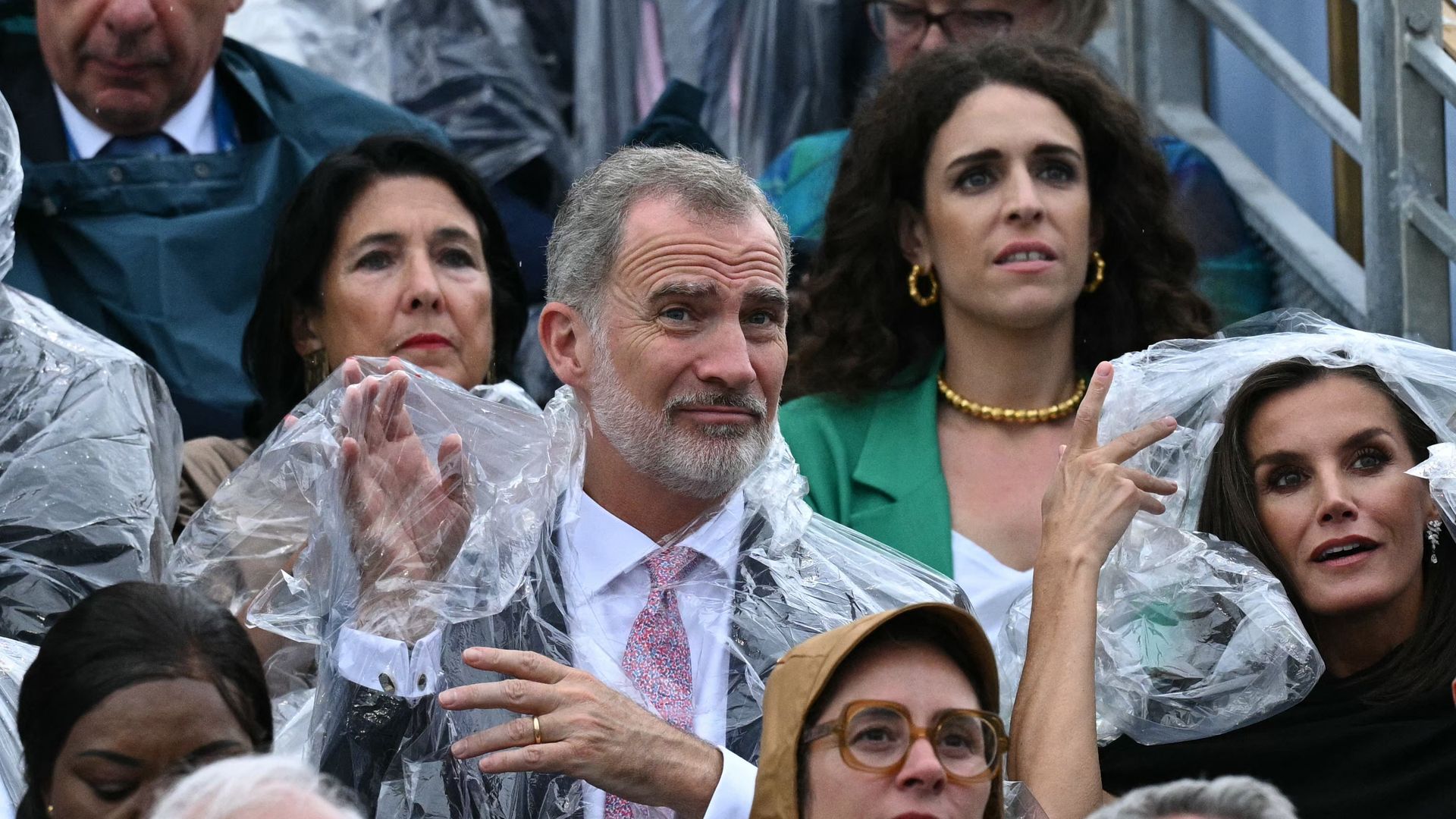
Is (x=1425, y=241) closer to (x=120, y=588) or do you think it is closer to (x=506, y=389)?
(x=506, y=389)

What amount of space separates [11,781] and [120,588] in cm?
41

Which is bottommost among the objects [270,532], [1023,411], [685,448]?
[270,532]

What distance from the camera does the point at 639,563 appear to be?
3.57 metres

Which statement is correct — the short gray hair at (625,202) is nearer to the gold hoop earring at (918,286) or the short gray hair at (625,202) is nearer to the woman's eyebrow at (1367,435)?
the gold hoop earring at (918,286)

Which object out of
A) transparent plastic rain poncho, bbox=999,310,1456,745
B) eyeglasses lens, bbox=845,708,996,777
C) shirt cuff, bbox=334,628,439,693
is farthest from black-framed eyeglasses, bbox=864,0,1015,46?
eyeglasses lens, bbox=845,708,996,777

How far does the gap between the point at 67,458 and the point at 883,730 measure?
1686 mm

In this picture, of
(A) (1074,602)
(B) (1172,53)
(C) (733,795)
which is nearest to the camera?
(C) (733,795)

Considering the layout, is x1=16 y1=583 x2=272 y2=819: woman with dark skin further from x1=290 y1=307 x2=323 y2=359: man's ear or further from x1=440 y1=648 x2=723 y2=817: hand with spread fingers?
x1=290 y1=307 x2=323 y2=359: man's ear

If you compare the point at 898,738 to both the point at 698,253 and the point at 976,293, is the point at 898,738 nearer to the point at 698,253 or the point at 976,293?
the point at 698,253

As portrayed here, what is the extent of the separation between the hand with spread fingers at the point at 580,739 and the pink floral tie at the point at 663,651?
0.60ft

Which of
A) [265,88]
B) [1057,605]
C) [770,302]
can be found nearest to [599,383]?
[770,302]

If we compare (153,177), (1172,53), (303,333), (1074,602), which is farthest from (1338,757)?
(153,177)

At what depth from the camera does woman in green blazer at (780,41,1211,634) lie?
4410mm

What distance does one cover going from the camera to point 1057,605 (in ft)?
12.0
